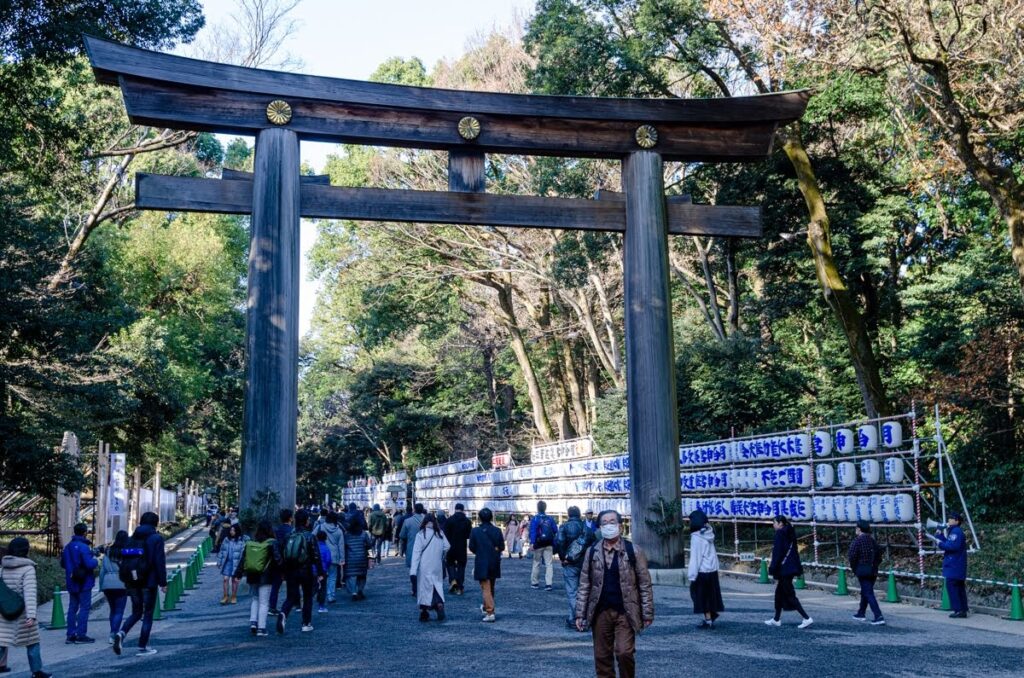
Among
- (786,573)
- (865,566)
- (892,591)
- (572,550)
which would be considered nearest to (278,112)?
(572,550)

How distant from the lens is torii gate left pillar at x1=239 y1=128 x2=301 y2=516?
15172 millimetres

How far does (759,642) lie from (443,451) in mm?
44741

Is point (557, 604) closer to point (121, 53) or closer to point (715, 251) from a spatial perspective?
point (121, 53)

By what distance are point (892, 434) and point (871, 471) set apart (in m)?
0.80

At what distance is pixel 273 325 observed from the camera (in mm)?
15461

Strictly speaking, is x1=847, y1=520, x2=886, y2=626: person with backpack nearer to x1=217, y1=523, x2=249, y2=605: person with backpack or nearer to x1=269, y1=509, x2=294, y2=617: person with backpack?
x1=269, y1=509, x2=294, y2=617: person with backpack

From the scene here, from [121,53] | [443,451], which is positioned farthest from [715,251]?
[443,451]

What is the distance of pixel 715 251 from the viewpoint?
31.0 metres

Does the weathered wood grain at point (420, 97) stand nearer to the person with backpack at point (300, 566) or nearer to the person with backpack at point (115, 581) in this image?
the person with backpack at point (300, 566)

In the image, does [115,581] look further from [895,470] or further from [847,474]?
[847,474]

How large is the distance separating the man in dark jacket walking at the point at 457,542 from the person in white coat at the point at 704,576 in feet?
14.9

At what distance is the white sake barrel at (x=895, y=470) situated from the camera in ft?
54.7

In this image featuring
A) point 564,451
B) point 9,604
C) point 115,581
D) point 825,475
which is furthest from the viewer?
point 564,451

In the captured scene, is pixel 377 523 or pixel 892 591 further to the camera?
pixel 377 523
